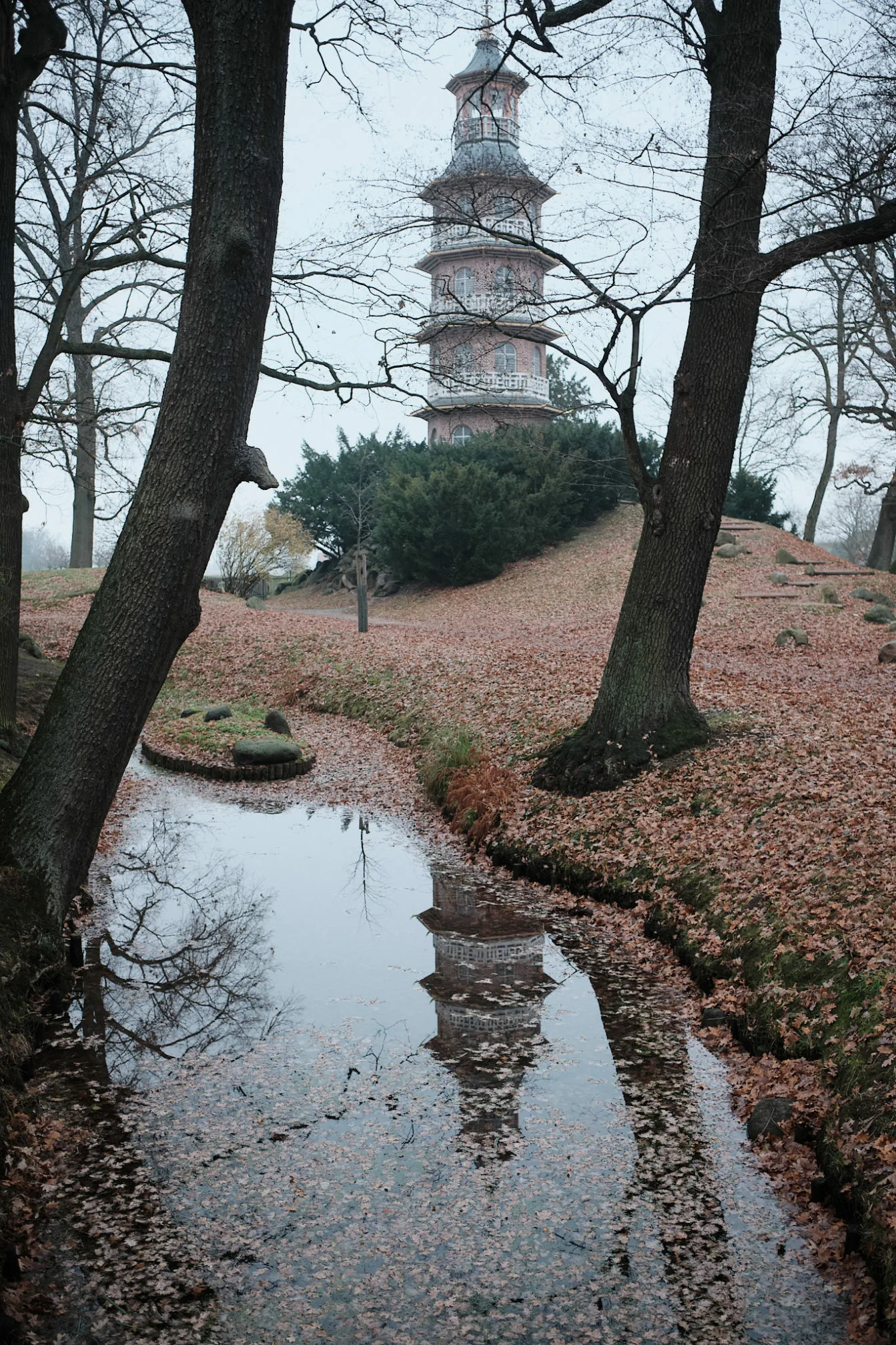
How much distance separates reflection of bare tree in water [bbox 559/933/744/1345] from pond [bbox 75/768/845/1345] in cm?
1

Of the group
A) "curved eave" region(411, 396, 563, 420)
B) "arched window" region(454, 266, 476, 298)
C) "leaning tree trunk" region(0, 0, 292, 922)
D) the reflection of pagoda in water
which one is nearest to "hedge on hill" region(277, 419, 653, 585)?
"curved eave" region(411, 396, 563, 420)

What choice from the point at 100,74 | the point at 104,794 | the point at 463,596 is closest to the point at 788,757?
the point at 104,794

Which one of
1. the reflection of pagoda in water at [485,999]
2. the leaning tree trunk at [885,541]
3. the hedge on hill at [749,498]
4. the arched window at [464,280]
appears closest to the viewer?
the reflection of pagoda in water at [485,999]

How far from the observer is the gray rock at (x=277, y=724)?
15.4 m

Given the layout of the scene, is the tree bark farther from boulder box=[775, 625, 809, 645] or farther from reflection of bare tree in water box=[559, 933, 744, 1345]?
boulder box=[775, 625, 809, 645]

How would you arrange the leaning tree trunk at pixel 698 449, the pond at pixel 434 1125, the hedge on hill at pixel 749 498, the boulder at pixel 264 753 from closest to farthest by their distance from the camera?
the pond at pixel 434 1125 < the leaning tree trunk at pixel 698 449 < the boulder at pixel 264 753 < the hedge on hill at pixel 749 498

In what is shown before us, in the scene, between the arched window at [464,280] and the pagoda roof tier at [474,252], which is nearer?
the pagoda roof tier at [474,252]

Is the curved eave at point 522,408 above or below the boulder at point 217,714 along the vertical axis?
above

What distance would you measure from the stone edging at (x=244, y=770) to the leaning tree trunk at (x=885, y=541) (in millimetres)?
18543

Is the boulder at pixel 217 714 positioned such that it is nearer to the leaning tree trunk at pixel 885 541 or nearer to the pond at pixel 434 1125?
the pond at pixel 434 1125

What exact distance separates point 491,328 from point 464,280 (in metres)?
28.2

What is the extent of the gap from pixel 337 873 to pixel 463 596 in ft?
66.5

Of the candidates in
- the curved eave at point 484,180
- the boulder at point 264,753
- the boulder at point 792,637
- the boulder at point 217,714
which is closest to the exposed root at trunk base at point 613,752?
the boulder at point 264,753

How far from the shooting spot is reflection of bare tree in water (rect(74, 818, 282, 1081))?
6090mm
